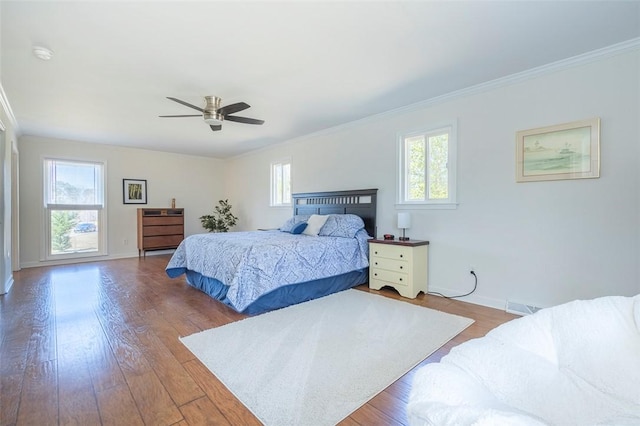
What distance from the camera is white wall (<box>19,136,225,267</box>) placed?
18.1ft

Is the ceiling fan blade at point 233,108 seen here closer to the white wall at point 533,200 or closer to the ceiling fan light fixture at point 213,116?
the ceiling fan light fixture at point 213,116

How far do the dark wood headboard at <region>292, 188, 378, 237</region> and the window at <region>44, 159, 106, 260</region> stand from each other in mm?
4261

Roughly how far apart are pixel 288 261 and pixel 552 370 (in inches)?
103

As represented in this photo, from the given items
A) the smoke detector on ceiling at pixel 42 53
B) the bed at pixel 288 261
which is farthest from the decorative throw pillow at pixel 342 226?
the smoke detector on ceiling at pixel 42 53

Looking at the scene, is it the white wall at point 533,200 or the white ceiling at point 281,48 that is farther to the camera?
the white wall at point 533,200

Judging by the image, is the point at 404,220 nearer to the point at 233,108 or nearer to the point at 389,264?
the point at 389,264

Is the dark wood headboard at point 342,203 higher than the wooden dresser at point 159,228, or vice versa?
the dark wood headboard at point 342,203

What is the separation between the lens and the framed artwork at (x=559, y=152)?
8.78 ft

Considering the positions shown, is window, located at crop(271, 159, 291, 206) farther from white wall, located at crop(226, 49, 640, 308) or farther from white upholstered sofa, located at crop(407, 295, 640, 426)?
white upholstered sofa, located at crop(407, 295, 640, 426)

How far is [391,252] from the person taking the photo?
3.77 metres

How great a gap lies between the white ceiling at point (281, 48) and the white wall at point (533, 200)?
0.90ft

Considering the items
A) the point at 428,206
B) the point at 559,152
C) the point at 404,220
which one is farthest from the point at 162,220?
the point at 559,152

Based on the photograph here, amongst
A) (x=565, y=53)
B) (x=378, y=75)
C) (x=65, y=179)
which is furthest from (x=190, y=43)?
(x=65, y=179)

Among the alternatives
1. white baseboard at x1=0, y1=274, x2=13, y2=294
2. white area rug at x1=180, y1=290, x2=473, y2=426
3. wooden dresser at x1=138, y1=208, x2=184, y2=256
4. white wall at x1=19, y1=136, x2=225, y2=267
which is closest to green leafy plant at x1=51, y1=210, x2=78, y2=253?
white wall at x1=19, y1=136, x2=225, y2=267
